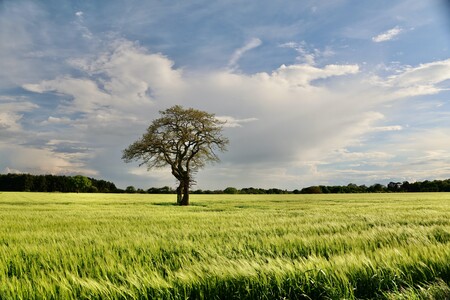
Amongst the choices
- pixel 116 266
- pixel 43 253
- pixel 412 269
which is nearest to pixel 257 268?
pixel 412 269

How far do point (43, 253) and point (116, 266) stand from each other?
2.07 meters

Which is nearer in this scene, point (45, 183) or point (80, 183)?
point (45, 183)

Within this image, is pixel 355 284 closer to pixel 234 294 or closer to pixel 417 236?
pixel 234 294

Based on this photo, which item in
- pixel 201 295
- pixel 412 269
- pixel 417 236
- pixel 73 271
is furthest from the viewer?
pixel 417 236

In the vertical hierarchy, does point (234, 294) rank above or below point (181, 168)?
below

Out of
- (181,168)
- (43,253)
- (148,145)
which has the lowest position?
(43,253)

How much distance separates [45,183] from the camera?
124 metres

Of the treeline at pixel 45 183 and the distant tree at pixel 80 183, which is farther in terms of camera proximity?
the distant tree at pixel 80 183

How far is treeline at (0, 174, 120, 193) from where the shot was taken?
394 feet

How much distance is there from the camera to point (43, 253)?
6199 millimetres

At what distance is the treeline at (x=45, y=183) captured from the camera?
4732 inches

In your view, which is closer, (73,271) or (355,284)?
(355,284)

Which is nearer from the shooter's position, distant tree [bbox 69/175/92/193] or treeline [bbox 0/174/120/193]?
treeline [bbox 0/174/120/193]

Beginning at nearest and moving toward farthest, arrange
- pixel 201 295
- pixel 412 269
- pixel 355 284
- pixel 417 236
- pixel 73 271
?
pixel 201 295
pixel 355 284
pixel 412 269
pixel 73 271
pixel 417 236
